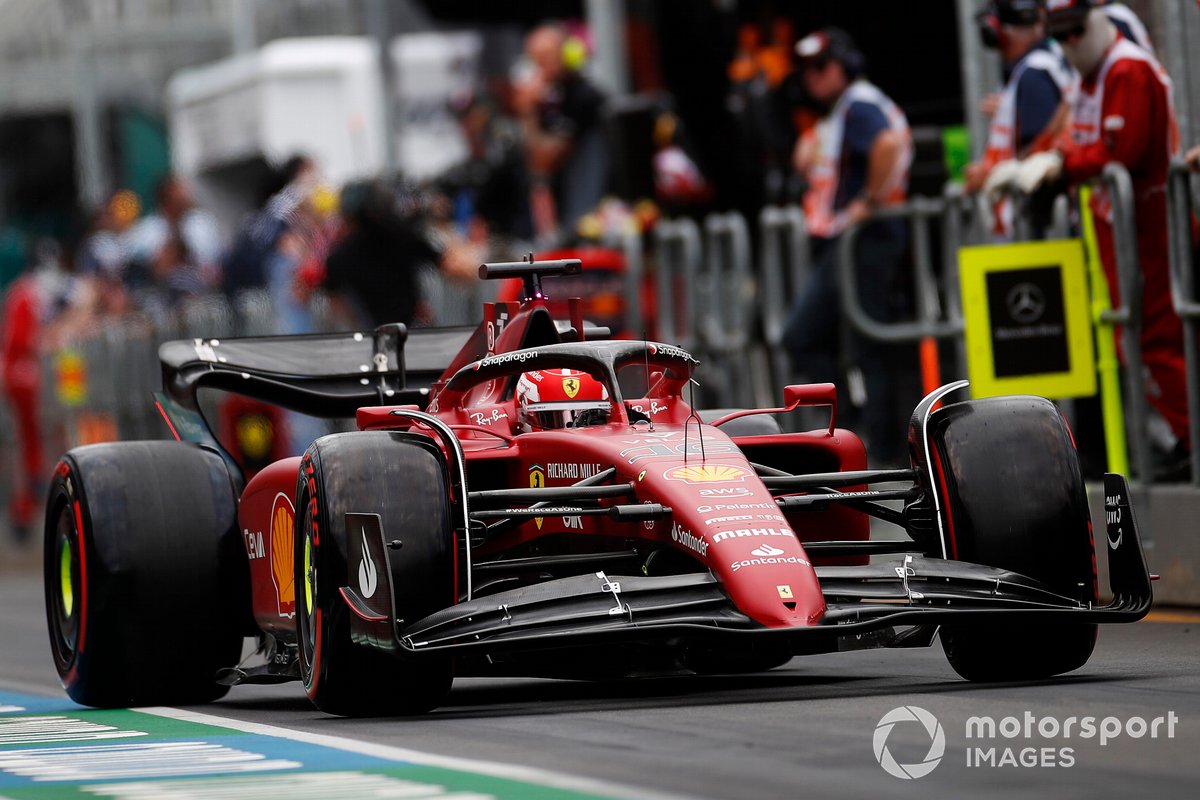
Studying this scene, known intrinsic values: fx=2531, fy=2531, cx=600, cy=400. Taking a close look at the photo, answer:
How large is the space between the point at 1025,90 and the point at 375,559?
6396 mm

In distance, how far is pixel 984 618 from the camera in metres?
7.40

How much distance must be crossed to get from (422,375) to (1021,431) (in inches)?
123

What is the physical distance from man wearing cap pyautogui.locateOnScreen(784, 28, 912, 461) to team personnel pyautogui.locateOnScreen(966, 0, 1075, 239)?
809 mm

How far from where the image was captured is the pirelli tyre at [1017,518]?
7824 millimetres

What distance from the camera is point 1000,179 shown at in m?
12.2

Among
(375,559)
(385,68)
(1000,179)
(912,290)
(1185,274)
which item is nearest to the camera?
(375,559)

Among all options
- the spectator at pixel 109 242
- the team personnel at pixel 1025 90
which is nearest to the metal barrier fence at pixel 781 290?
the team personnel at pixel 1025 90

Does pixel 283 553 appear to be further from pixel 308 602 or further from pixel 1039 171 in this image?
pixel 1039 171

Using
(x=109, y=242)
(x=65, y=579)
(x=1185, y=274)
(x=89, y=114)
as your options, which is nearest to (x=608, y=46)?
(x=109, y=242)

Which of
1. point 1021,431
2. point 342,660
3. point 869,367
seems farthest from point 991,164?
point 342,660

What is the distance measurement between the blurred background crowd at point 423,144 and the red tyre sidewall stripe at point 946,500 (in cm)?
487

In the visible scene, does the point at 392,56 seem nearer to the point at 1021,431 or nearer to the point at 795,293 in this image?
the point at 795,293

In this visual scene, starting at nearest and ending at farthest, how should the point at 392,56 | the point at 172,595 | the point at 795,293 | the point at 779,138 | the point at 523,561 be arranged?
the point at 523,561, the point at 172,595, the point at 795,293, the point at 779,138, the point at 392,56

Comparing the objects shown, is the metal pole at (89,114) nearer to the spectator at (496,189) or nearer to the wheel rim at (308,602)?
the spectator at (496,189)
